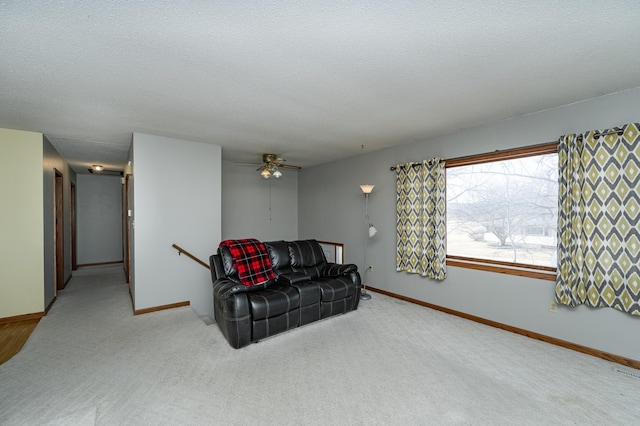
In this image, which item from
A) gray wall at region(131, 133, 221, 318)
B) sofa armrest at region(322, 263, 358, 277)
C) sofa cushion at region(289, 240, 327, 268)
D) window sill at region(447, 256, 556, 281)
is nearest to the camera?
window sill at region(447, 256, 556, 281)

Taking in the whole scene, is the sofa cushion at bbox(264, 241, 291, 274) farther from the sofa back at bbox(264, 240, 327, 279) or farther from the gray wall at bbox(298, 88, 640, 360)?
the gray wall at bbox(298, 88, 640, 360)

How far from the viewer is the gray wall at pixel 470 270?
2623 mm

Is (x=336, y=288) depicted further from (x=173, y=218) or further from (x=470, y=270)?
(x=173, y=218)

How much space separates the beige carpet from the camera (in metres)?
1.86

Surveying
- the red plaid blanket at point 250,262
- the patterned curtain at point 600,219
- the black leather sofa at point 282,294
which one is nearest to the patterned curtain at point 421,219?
the black leather sofa at point 282,294

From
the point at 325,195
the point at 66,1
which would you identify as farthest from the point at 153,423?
the point at 325,195

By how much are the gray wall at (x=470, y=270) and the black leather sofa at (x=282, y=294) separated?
3.89 ft

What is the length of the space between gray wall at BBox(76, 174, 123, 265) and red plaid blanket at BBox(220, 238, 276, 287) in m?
5.90

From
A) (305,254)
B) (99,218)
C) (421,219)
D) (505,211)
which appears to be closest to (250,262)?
(305,254)

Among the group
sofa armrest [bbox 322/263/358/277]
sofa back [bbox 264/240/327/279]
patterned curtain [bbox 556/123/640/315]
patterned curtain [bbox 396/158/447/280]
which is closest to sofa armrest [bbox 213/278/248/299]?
sofa back [bbox 264/240/327/279]

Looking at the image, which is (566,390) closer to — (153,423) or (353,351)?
(353,351)

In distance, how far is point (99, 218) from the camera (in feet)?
23.9

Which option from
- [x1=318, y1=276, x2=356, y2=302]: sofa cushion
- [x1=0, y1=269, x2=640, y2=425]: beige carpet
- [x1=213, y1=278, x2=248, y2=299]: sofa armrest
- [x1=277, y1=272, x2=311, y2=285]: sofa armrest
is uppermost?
[x1=213, y1=278, x2=248, y2=299]: sofa armrest

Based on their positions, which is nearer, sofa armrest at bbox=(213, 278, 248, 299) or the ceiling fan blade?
sofa armrest at bbox=(213, 278, 248, 299)
